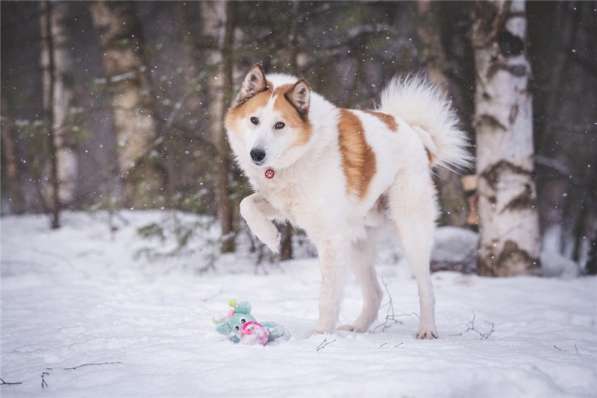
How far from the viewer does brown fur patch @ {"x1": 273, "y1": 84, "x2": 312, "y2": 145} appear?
3.29 metres

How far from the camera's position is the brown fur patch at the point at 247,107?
3.34 meters

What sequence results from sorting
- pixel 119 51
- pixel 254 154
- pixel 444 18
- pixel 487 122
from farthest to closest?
pixel 119 51 → pixel 444 18 → pixel 487 122 → pixel 254 154

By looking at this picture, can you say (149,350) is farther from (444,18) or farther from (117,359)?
(444,18)

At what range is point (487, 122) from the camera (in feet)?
17.3

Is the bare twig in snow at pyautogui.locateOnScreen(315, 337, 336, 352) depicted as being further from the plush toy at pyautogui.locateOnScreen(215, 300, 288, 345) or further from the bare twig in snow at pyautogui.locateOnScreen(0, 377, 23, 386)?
the bare twig in snow at pyautogui.locateOnScreen(0, 377, 23, 386)

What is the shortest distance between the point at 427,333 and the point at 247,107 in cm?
189

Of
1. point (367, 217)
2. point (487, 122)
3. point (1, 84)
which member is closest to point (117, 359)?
point (367, 217)

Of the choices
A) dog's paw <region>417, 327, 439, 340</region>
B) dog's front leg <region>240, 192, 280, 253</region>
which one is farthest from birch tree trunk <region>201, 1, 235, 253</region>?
dog's paw <region>417, 327, 439, 340</region>

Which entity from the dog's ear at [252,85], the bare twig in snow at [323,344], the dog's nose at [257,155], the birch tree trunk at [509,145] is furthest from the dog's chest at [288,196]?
the birch tree trunk at [509,145]

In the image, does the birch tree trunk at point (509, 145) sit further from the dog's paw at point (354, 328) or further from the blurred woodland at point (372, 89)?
the dog's paw at point (354, 328)

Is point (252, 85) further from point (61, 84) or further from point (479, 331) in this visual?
point (61, 84)

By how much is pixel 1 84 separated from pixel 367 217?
332 inches

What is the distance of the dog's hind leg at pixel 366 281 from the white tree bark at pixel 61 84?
640cm

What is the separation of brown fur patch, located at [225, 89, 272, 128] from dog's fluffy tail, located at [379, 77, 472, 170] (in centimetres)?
122
